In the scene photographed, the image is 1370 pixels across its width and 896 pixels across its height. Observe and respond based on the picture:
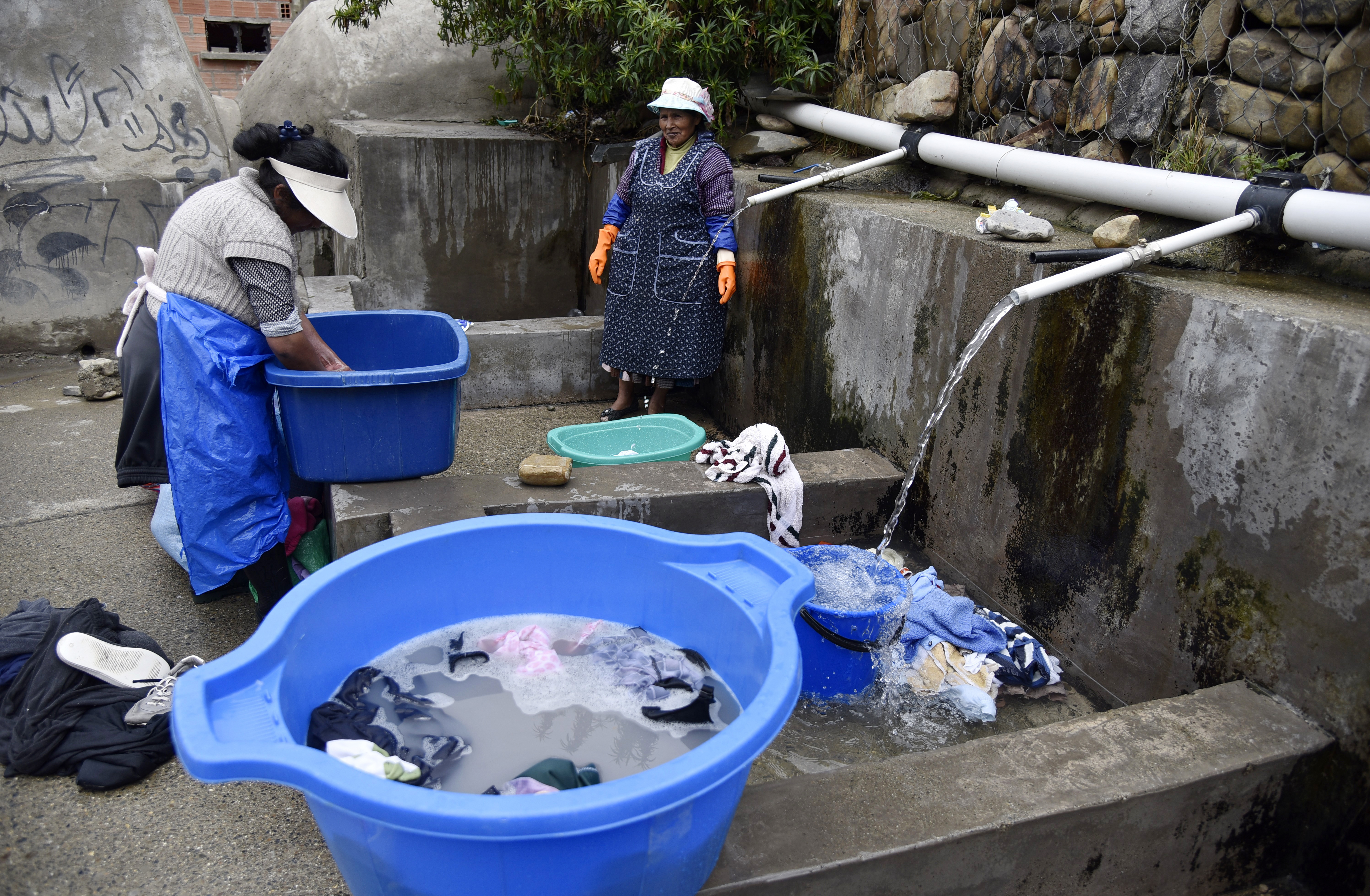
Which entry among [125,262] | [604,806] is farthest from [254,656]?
[125,262]

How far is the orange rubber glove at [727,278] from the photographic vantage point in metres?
4.44

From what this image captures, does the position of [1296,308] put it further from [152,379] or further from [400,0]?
[400,0]

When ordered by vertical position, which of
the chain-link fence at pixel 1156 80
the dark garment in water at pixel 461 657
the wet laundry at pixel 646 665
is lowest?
the dark garment in water at pixel 461 657

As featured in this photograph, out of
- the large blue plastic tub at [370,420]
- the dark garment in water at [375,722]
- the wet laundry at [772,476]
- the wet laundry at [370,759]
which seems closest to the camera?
the wet laundry at [370,759]

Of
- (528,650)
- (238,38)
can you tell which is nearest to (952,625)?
(528,650)

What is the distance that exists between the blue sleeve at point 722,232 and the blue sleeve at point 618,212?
0.51 m

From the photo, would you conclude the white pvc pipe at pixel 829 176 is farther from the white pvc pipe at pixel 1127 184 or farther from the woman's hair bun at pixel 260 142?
the woman's hair bun at pixel 260 142

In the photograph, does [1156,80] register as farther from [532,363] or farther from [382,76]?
[382,76]

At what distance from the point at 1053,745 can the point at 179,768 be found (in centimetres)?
227

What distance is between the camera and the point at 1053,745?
199cm

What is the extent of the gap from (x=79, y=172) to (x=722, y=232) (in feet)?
16.1

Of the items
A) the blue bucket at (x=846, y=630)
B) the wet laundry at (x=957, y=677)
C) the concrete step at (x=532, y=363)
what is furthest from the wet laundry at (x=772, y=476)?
the concrete step at (x=532, y=363)

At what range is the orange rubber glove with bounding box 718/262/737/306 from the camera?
14.6 ft

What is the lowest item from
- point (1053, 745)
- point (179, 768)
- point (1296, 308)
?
point (179, 768)
